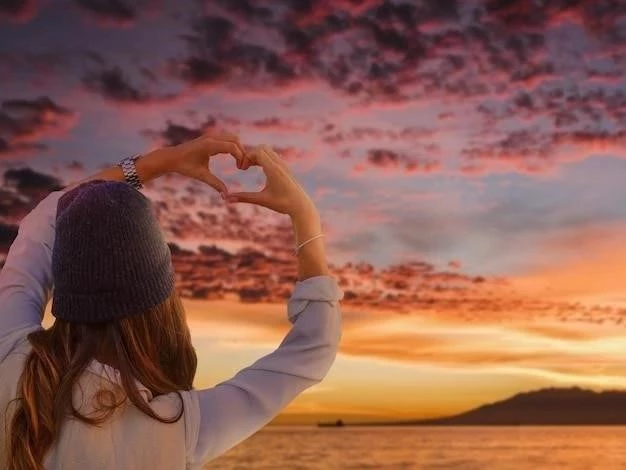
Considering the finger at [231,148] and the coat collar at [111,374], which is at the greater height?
the finger at [231,148]

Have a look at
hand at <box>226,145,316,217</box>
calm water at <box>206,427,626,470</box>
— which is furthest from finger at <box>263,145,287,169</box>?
calm water at <box>206,427,626,470</box>

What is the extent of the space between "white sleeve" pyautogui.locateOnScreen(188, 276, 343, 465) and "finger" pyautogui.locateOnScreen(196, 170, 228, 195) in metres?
0.24

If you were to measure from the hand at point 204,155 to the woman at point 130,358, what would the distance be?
0.14m

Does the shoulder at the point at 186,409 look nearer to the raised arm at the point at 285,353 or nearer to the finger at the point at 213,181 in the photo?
the raised arm at the point at 285,353

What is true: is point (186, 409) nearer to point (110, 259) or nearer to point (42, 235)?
point (110, 259)

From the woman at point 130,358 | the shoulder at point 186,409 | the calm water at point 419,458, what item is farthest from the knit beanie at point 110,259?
the calm water at point 419,458

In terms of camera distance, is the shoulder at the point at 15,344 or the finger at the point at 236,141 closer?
the shoulder at the point at 15,344

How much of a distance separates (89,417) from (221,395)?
0.22 m

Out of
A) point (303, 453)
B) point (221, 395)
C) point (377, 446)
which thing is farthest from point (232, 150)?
point (377, 446)

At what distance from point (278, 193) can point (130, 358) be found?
402 mm

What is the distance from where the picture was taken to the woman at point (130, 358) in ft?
5.65

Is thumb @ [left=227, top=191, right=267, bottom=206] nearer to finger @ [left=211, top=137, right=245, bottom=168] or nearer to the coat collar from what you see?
finger @ [left=211, top=137, right=245, bottom=168]

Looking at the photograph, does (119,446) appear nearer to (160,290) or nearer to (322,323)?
(160,290)

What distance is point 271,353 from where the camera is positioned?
1.83 meters
